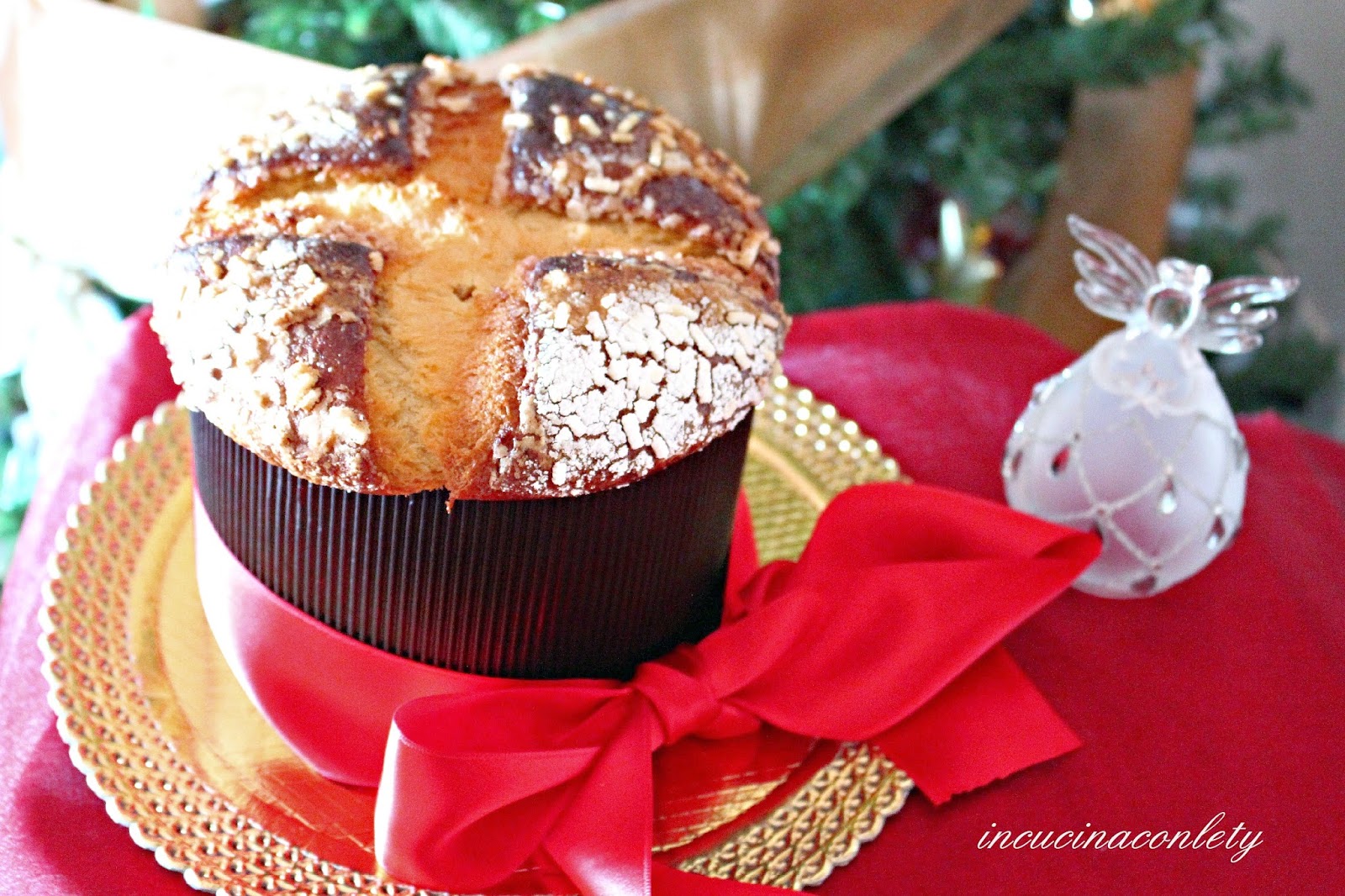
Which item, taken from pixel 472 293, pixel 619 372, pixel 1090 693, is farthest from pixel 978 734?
Result: pixel 472 293

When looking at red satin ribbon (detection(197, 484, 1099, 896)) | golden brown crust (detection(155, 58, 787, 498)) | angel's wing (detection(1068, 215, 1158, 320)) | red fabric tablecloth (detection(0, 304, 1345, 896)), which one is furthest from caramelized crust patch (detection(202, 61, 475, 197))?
angel's wing (detection(1068, 215, 1158, 320))

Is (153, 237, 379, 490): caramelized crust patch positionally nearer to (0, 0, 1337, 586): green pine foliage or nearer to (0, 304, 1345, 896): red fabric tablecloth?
(0, 304, 1345, 896): red fabric tablecloth

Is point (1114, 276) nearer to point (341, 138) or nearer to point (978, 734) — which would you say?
point (978, 734)

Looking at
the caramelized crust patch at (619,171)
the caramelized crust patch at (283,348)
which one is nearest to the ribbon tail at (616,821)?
the caramelized crust patch at (283,348)

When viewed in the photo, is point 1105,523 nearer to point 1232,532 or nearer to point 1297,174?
point 1232,532

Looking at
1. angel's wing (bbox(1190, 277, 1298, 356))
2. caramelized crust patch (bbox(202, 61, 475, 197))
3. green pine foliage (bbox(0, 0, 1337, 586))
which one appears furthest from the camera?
green pine foliage (bbox(0, 0, 1337, 586))

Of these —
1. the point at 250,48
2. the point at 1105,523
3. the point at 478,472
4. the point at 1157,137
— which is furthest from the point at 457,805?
the point at 1157,137

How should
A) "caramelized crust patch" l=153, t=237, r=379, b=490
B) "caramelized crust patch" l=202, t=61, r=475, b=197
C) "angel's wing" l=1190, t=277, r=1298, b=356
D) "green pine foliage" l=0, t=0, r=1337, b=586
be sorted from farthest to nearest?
"green pine foliage" l=0, t=0, r=1337, b=586 → "angel's wing" l=1190, t=277, r=1298, b=356 → "caramelized crust patch" l=202, t=61, r=475, b=197 → "caramelized crust patch" l=153, t=237, r=379, b=490
